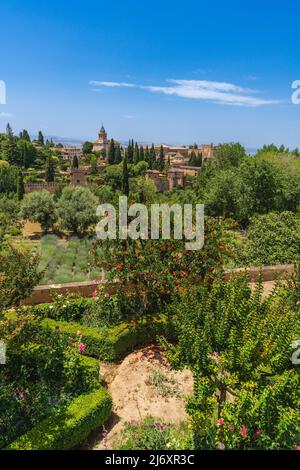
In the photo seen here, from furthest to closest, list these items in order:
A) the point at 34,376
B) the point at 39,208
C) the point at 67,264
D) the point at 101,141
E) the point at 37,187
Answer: the point at 101,141
the point at 37,187
the point at 39,208
the point at 67,264
the point at 34,376

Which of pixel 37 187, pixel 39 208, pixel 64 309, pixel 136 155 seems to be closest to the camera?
pixel 64 309

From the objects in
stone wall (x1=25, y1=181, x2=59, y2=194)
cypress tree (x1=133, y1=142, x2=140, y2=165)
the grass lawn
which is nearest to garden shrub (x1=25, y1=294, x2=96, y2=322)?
the grass lawn

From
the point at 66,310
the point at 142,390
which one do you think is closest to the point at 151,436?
the point at 142,390

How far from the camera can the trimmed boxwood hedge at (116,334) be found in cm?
833

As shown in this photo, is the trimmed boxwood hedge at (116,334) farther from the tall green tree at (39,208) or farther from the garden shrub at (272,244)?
the tall green tree at (39,208)

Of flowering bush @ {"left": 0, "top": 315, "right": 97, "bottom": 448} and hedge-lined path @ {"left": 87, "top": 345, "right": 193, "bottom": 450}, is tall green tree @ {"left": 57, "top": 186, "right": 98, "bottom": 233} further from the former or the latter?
flowering bush @ {"left": 0, "top": 315, "right": 97, "bottom": 448}

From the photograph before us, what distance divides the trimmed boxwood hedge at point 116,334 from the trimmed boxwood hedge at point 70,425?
190cm

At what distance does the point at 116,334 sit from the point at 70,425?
2887 millimetres

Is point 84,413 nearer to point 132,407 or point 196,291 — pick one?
point 132,407

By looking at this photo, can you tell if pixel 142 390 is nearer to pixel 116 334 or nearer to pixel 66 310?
pixel 116 334

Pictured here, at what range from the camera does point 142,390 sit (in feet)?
23.9

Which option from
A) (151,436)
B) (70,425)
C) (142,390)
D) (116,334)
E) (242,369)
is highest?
(242,369)

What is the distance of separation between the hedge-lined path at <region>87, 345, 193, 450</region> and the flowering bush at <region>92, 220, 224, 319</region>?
1.34 meters
